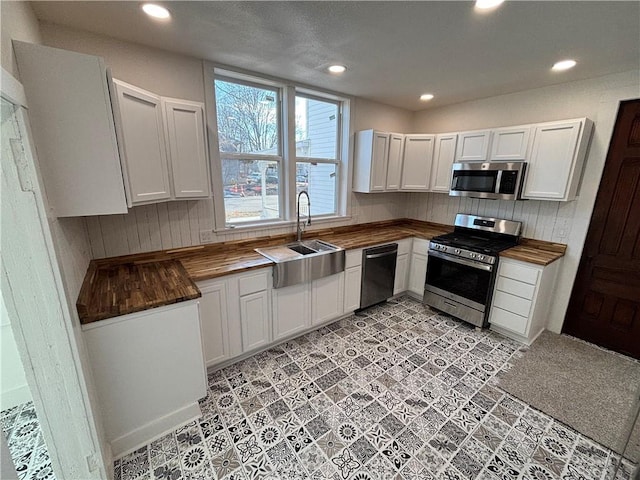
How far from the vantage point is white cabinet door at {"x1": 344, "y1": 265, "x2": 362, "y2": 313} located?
3111 mm

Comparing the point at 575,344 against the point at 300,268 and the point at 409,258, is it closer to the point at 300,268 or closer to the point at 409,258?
the point at 409,258

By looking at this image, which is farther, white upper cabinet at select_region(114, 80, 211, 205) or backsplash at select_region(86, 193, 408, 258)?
backsplash at select_region(86, 193, 408, 258)

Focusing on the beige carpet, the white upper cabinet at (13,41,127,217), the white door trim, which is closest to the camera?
the white door trim

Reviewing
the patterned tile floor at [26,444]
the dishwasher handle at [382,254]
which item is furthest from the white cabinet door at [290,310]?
the patterned tile floor at [26,444]

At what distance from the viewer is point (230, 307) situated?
2.31m

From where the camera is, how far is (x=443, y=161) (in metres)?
3.57

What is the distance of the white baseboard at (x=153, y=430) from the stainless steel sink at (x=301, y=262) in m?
1.10

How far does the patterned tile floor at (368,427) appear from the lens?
1628 millimetres

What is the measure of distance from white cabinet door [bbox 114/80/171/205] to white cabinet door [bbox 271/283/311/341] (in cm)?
129

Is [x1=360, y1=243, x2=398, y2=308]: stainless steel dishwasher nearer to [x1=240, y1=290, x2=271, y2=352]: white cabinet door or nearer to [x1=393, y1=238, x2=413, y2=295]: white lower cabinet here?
[x1=393, y1=238, x2=413, y2=295]: white lower cabinet

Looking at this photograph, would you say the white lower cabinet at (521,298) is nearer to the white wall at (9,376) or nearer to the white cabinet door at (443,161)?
the white cabinet door at (443,161)

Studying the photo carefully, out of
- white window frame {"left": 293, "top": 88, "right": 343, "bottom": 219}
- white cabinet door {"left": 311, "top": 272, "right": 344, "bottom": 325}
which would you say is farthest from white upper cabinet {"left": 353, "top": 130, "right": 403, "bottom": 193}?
white cabinet door {"left": 311, "top": 272, "right": 344, "bottom": 325}

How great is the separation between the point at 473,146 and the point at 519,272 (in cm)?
153

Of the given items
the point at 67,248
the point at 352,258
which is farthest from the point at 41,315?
the point at 352,258
